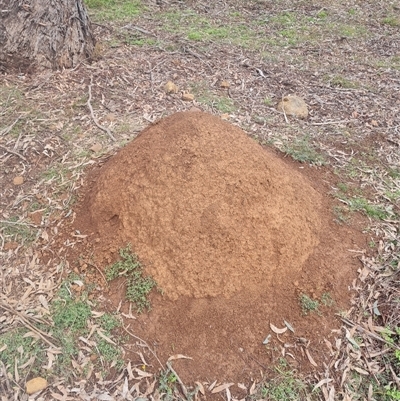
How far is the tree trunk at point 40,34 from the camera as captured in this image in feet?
13.5

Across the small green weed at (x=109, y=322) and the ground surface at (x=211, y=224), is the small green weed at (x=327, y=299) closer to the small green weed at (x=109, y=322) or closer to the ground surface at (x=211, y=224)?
the ground surface at (x=211, y=224)

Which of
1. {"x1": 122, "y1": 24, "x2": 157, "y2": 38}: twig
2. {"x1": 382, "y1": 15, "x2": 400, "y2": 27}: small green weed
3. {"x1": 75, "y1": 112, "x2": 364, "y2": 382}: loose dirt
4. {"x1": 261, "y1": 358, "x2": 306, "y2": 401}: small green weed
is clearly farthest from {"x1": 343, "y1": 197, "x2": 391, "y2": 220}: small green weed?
{"x1": 382, "y1": 15, "x2": 400, "y2": 27}: small green weed

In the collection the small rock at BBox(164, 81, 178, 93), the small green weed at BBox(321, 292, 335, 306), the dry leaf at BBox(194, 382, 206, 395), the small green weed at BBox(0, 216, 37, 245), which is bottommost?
the dry leaf at BBox(194, 382, 206, 395)

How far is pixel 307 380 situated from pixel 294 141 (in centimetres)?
213

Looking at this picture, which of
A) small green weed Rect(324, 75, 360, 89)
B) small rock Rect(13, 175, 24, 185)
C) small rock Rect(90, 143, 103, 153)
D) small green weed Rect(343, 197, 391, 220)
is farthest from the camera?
small green weed Rect(324, 75, 360, 89)

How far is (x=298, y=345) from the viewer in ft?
7.44

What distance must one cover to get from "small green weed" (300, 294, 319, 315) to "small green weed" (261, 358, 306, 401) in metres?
0.35

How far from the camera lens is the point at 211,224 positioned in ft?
7.89

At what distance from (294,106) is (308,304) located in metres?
2.41

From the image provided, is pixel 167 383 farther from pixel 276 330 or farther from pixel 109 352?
pixel 276 330

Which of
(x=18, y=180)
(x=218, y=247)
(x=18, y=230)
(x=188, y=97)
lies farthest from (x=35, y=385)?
(x=188, y=97)

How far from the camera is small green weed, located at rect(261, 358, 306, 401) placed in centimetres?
208

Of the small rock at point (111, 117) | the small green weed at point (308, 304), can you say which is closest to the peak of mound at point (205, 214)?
the small green weed at point (308, 304)

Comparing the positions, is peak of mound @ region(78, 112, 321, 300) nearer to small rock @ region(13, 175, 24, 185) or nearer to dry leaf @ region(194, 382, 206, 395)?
dry leaf @ region(194, 382, 206, 395)
